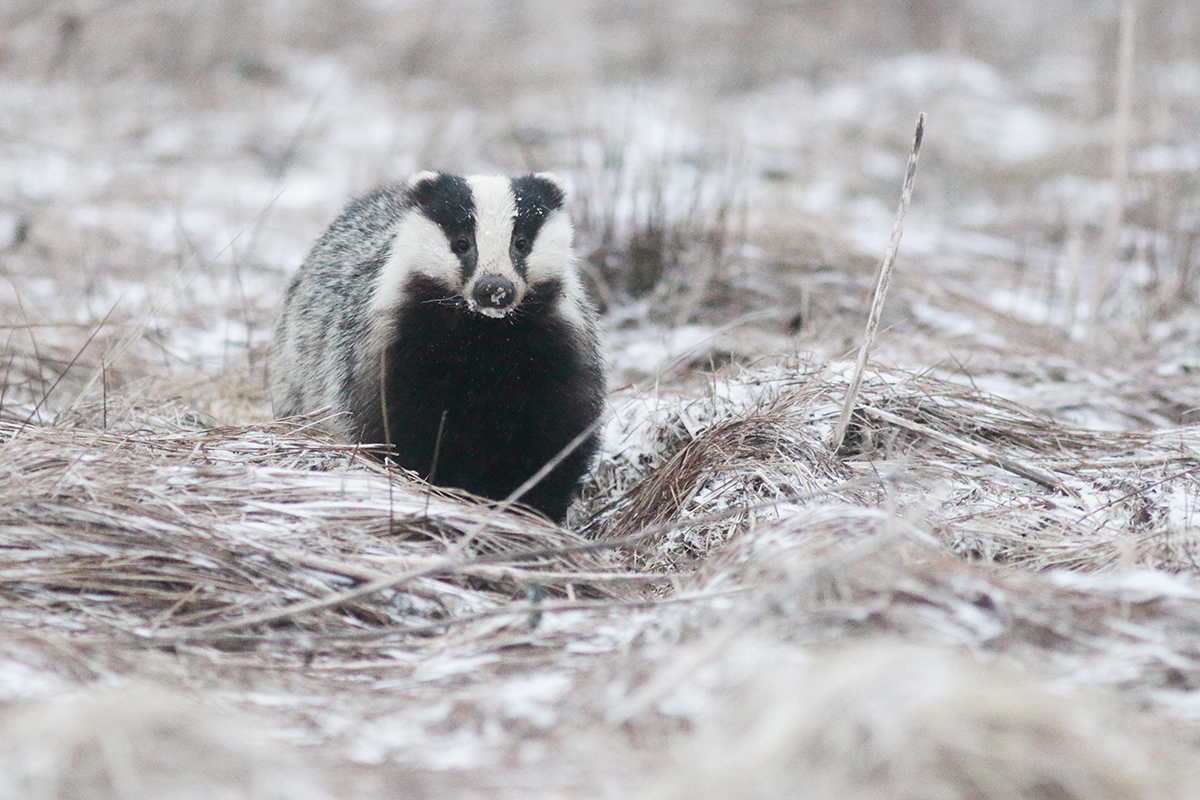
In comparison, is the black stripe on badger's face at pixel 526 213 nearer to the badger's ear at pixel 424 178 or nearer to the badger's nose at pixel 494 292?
the badger's nose at pixel 494 292

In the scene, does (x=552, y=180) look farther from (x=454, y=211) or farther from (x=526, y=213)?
(x=454, y=211)

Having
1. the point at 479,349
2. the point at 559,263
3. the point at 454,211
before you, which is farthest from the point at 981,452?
the point at 454,211

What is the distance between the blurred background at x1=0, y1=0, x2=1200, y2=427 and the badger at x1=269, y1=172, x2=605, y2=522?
87 cm

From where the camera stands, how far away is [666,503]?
4.04 metres

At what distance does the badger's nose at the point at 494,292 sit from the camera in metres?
3.99

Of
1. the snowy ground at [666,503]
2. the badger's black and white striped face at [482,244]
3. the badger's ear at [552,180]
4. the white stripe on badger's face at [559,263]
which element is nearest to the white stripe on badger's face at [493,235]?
the badger's black and white striped face at [482,244]

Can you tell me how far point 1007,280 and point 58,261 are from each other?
5.78 m

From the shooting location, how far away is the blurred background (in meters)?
6.02

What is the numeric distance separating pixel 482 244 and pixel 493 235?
5 centimetres

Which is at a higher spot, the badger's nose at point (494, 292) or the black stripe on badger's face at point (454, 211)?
the black stripe on badger's face at point (454, 211)

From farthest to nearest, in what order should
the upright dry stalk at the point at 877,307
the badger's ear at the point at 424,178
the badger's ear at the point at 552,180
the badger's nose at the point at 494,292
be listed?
the badger's ear at the point at 552,180 → the badger's ear at the point at 424,178 → the badger's nose at the point at 494,292 → the upright dry stalk at the point at 877,307

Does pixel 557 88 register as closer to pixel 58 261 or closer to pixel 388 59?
pixel 388 59

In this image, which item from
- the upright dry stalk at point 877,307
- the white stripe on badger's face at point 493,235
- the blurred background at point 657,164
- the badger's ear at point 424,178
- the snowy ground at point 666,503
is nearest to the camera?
the snowy ground at point 666,503

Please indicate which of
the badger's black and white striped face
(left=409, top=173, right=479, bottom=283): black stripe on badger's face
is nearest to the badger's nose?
the badger's black and white striped face
